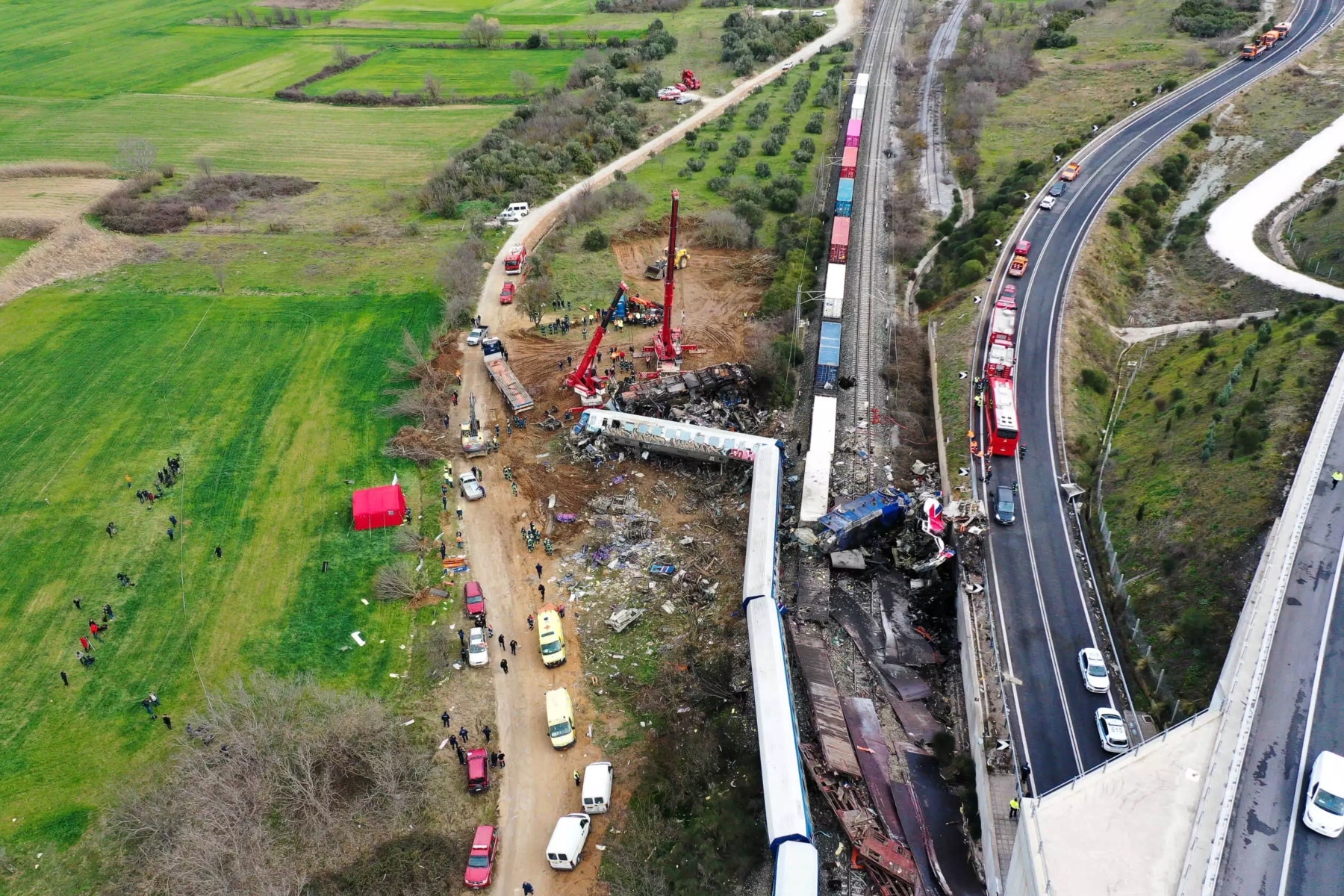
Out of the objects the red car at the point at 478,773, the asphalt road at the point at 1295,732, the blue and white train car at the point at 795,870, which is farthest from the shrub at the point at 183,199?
the asphalt road at the point at 1295,732

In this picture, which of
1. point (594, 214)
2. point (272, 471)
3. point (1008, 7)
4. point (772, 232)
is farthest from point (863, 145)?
point (272, 471)

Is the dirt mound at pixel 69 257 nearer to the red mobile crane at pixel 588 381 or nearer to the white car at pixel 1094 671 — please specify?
the red mobile crane at pixel 588 381

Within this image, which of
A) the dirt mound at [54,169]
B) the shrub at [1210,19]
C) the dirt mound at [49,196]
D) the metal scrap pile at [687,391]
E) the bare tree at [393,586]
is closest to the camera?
the bare tree at [393,586]

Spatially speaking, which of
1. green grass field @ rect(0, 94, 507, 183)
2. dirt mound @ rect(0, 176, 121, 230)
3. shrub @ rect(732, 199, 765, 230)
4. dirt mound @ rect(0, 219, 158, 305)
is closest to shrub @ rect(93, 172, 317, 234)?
dirt mound @ rect(0, 176, 121, 230)

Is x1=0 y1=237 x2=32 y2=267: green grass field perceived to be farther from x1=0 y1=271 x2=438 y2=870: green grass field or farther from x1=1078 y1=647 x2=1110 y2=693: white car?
x1=1078 y1=647 x2=1110 y2=693: white car

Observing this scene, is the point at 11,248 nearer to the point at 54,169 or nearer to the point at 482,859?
the point at 54,169
